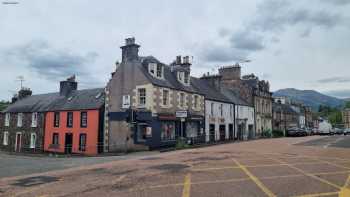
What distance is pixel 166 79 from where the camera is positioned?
2841 centimetres

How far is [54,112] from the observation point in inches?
1351

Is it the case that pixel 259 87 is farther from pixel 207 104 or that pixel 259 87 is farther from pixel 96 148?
pixel 96 148

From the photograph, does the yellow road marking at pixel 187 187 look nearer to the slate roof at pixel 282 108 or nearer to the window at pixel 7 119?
the window at pixel 7 119

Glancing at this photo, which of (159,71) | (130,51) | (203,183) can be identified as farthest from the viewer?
(159,71)

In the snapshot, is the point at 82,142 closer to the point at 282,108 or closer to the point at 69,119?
the point at 69,119

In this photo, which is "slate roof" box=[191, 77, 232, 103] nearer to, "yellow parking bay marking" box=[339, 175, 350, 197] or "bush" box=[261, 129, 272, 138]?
"bush" box=[261, 129, 272, 138]

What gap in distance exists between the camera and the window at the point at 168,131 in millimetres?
26031

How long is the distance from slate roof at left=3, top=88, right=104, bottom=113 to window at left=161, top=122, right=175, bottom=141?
781 cm

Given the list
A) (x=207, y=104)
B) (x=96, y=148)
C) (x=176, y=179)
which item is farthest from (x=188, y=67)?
(x=176, y=179)

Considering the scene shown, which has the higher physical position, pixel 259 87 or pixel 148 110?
pixel 259 87

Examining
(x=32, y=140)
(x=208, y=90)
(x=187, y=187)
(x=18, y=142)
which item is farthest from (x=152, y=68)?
(x=18, y=142)

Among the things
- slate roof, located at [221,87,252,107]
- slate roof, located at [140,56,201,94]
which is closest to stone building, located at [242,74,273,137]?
slate roof, located at [221,87,252,107]

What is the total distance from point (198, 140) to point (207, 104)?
190 inches

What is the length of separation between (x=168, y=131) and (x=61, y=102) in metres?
15.9
